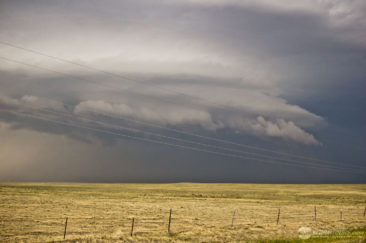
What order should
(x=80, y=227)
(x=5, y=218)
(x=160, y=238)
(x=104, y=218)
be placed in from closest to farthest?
(x=160, y=238) < (x=80, y=227) < (x=5, y=218) < (x=104, y=218)

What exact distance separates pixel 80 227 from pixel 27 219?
9456 millimetres

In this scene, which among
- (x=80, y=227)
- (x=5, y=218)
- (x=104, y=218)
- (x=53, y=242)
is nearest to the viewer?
(x=53, y=242)

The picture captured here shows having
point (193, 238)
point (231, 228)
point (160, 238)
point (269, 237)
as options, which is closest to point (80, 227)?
point (160, 238)

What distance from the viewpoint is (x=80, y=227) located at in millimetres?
34781

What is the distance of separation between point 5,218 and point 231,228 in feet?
83.5

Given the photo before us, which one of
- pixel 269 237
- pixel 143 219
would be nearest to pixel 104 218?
pixel 143 219

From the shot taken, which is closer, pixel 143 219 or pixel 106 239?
pixel 106 239

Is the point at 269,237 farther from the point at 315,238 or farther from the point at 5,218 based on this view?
the point at 5,218

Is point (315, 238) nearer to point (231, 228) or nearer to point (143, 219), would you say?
point (231, 228)

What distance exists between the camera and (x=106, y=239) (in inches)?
1102

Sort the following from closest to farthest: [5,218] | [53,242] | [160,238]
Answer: [53,242] → [160,238] → [5,218]

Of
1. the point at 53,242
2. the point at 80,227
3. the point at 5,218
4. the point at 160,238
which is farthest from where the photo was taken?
the point at 5,218

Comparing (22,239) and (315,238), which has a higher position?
(315,238)

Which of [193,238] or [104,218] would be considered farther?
[104,218]
